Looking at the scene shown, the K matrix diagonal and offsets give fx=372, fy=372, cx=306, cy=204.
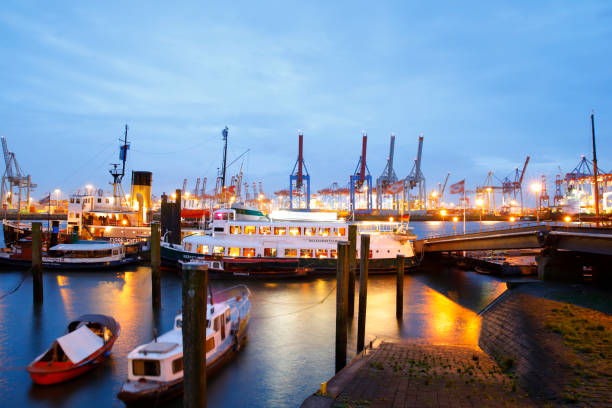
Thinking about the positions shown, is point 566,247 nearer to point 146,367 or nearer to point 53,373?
point 146,367

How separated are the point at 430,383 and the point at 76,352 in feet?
41.9

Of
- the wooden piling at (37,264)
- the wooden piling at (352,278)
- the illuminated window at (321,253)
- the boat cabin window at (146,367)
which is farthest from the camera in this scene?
the illuminated window at (321,253)

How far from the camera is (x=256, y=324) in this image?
2136 cm

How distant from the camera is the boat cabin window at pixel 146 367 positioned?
1206 cm

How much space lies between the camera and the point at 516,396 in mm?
9500

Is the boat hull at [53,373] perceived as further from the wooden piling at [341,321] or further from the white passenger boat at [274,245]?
the white passenger boat at [274,245]

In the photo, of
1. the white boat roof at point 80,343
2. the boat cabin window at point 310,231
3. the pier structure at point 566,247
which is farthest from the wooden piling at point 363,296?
the boat cabin window at point 310,231

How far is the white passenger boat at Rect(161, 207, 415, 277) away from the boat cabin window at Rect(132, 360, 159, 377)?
2317cm

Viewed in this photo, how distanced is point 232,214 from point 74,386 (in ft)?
84.8

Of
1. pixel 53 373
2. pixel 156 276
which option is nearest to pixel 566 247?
pixel 156 276

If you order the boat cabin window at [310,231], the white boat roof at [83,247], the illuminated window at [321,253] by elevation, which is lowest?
the illuminated window at [321,253]

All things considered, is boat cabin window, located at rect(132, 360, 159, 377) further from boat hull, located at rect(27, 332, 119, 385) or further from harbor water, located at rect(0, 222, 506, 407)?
boat hull, located at rect(27, 332, 119, 385)

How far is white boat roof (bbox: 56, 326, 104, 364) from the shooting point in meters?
14.0

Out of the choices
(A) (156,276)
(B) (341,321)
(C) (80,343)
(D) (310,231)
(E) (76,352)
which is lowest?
(E) (76,352)
